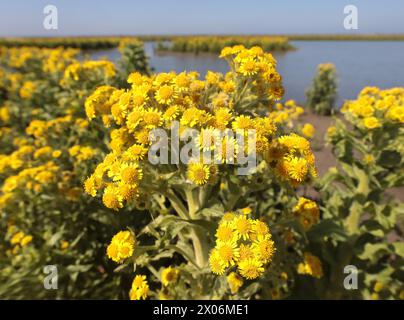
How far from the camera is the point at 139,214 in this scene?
3.33 metres

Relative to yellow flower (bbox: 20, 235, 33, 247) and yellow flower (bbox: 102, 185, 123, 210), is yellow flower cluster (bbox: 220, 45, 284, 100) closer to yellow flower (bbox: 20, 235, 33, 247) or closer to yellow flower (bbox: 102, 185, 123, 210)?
yellow flower (bbox: 102, 185, 123, 210)

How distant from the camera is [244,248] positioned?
1489 millimetres

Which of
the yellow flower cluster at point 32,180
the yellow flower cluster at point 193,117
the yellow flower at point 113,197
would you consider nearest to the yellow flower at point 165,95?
the yellow flower cluster at point 193,117

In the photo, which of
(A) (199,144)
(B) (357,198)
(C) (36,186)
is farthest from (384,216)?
(C) (36,186)

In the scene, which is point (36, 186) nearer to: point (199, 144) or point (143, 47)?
point (199, 144)

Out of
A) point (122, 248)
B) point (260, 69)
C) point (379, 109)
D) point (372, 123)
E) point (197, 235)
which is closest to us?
point (122, 248)

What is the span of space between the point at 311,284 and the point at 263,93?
7.08 ft

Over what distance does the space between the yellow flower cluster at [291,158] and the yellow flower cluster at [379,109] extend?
139cm

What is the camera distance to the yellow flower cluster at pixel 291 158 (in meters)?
1.59

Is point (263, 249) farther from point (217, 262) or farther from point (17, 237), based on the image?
point (17, 237)

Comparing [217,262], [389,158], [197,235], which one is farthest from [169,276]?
[389,158]

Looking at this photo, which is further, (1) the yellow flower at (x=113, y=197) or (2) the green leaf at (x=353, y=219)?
(2) the green leaf at (x=353, y=219)

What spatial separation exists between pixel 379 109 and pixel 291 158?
1.68m

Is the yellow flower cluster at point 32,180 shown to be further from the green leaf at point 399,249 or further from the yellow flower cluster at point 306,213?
the green leaf at point 399,249
